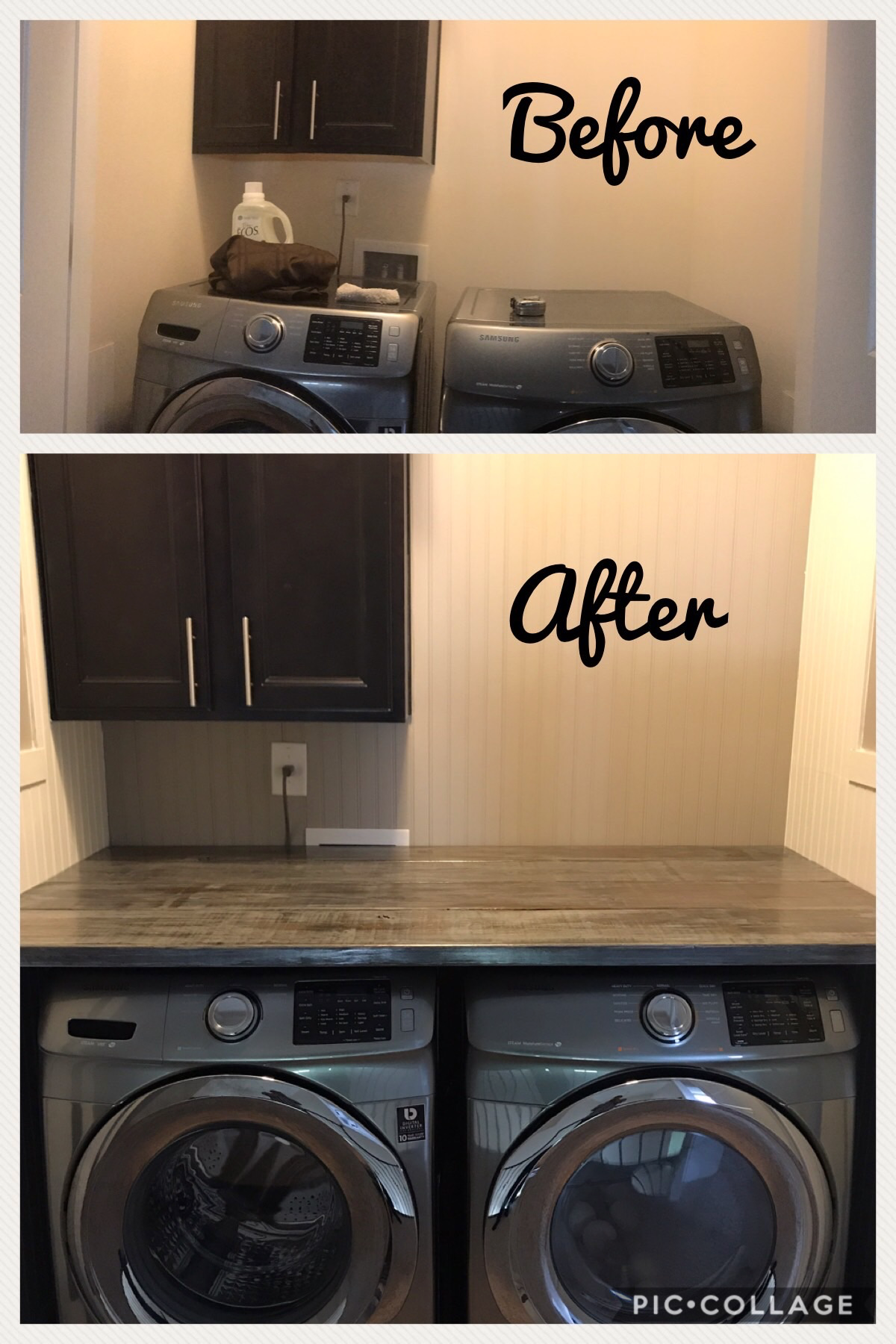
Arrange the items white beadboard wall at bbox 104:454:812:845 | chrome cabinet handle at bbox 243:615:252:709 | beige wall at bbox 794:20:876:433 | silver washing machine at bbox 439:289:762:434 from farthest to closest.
A: white beadboard wall at bbox 104:454:812:845, chrome cabinet handle at bbox 243:615:252:709, silver washing machine at bbox 439:289:762:434, beige wall at bbox 794:20:876:433

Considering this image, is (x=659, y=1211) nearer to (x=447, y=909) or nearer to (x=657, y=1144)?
(x=657, y=1144)

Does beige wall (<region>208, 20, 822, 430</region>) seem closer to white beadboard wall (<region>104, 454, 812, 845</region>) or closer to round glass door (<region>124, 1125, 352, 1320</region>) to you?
white beadboard wall (<region>104, 454, 812, 845</region>)

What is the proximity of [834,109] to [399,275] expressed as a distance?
0.67m

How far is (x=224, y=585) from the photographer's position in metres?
1.67

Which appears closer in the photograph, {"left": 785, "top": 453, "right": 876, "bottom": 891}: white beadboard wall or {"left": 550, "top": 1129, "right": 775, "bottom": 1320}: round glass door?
{"left": 550, "top": 1129, "right": 775, "bottom": 1320}: round glass door

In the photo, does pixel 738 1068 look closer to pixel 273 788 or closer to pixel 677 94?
pixel 273 788

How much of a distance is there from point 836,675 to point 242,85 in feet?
4.46

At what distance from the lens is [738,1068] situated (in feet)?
4.51

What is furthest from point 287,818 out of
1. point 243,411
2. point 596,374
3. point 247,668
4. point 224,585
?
point 596,374

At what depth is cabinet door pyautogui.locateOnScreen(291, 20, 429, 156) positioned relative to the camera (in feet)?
4.75

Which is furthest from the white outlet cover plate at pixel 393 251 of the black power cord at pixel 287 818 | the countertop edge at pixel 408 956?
the countertop edge at pixel 408 956

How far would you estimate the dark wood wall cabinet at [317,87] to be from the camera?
4.70 ft

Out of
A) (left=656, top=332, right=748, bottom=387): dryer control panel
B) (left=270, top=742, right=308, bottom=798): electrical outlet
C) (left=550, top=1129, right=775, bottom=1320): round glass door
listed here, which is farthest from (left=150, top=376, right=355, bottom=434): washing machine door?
(left=550, top=1129, right=775, bottom=1320): round glass door

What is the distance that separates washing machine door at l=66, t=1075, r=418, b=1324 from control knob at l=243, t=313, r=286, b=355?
106cm
